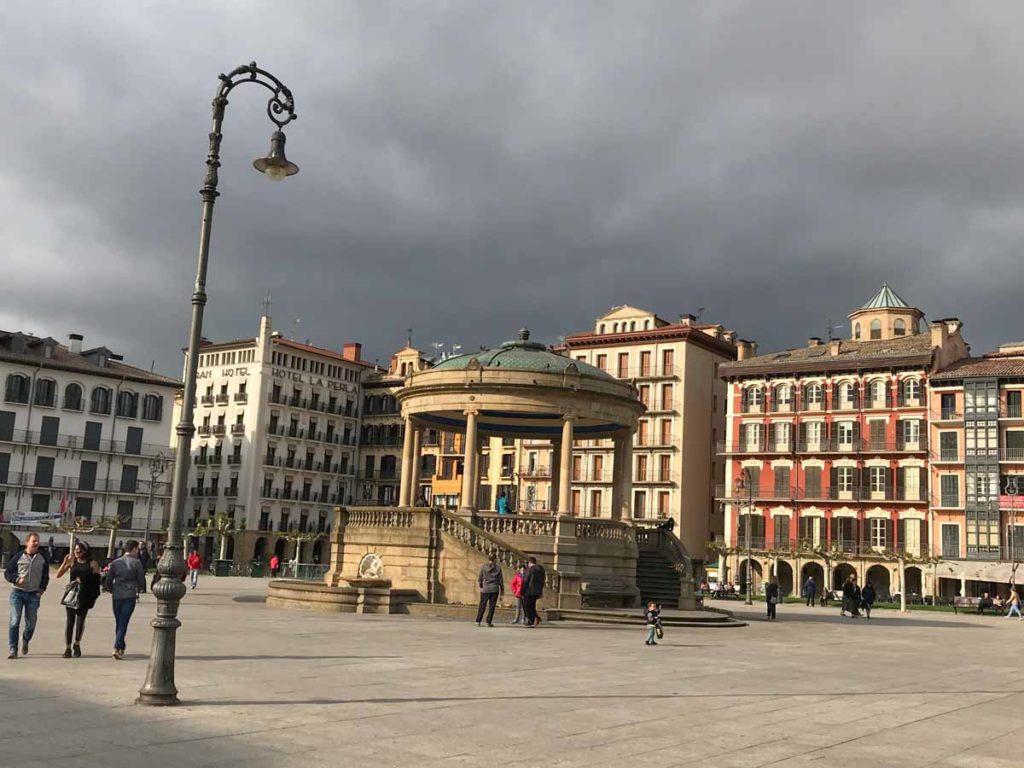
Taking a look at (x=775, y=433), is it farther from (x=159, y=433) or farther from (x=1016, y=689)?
(x=1016, y=689)

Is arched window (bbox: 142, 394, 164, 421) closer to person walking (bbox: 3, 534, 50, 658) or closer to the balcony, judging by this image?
the balcony

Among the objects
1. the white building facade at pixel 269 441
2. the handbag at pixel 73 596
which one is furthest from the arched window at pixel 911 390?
the handbag at pixel 73 596

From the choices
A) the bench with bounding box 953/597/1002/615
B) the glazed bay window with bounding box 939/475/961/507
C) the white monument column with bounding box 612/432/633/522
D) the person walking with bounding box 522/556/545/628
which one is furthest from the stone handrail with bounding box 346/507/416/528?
the glazed bay window with bounding box 939/475/961/507

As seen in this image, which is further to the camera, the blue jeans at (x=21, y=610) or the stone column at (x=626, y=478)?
the stone column at (x=626, y=478)

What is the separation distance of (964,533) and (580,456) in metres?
30.5

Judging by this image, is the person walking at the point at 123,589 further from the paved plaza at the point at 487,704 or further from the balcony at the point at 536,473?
the balcony at the point at 536,473

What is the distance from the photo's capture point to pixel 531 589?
26.0 m

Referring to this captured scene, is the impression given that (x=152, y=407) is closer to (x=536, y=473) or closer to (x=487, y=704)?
(x=536, y=473)

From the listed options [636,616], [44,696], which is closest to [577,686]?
[44,696]

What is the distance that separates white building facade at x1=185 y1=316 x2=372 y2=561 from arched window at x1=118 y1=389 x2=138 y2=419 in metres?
13.0

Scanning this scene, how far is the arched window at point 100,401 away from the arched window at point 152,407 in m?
3.11

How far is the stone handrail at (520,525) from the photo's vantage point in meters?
31.7

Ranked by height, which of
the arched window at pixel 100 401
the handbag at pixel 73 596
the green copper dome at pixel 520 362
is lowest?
the handbag at pixel 73 596

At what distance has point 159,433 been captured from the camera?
86125 mm
